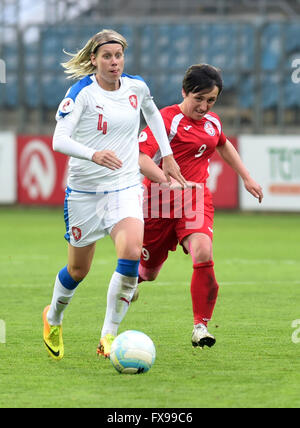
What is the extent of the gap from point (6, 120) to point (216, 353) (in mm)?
20676

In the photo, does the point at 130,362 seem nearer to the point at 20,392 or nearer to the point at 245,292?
the point at 20,392

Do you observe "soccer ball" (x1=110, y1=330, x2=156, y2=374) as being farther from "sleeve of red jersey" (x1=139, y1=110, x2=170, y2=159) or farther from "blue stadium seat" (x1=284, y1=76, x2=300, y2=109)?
"blue stadium seat" (x1=284, y1=76, x2=300, y2=109)

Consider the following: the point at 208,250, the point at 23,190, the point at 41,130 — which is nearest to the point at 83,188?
the point at 208,250

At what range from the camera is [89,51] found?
6406 millimetres

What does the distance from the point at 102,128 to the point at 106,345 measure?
145 cm


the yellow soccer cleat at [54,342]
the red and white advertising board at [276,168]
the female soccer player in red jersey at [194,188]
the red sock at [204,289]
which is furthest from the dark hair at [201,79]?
the red and white advertising board at [276,168]

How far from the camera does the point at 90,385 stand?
5566 millimetres

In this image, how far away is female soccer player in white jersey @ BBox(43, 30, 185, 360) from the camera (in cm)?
621

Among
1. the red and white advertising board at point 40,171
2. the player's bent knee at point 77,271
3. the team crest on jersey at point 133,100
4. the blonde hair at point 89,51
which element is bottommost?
the red and white advertising board at point 40,171

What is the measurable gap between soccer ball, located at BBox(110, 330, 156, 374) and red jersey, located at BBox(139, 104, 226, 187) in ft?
5.59

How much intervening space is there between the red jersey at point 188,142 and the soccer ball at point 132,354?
1.70 metres

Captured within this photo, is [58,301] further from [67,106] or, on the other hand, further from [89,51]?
[89,51]

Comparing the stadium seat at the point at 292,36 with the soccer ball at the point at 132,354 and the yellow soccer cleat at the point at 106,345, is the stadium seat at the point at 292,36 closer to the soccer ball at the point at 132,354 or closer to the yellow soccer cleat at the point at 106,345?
the yellow soccer cleat at the point at 106,345

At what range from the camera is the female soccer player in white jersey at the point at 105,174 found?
244 inches
